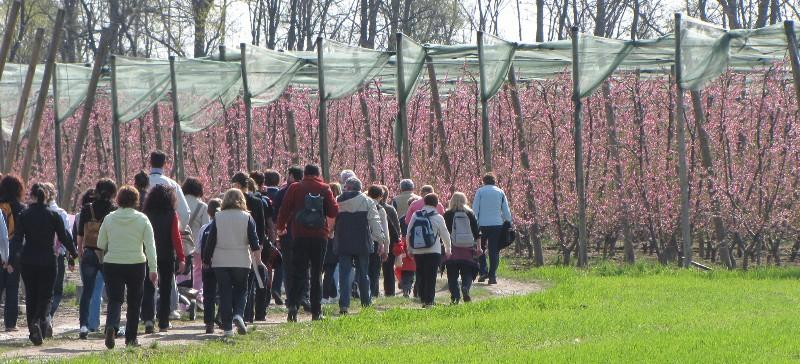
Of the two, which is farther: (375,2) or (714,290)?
(375,2)

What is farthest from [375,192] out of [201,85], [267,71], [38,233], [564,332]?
[201,85]

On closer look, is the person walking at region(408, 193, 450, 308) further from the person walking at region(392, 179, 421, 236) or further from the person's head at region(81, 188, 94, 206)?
the person's head at region(81, 188, 94, 206)

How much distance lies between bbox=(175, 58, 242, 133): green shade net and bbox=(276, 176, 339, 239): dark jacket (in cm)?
888

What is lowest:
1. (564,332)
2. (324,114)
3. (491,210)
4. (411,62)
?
(564,332)

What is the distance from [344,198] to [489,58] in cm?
705

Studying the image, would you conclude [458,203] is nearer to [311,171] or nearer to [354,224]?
[354,224]

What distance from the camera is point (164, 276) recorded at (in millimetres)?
13070

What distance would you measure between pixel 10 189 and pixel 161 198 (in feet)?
4.97

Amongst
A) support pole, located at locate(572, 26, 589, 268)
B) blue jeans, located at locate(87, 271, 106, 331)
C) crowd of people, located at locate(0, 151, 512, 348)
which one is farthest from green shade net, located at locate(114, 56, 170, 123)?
blue jeans, located at locate(87, 271, 106, 331)

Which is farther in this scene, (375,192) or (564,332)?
(375,192)

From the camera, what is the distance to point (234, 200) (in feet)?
40.5

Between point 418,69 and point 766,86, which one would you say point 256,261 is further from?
point 766,86

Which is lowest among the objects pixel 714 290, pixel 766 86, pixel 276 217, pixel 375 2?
pixel 714 290

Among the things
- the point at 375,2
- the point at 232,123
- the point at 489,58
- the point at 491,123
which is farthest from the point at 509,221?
the point at 375,2
